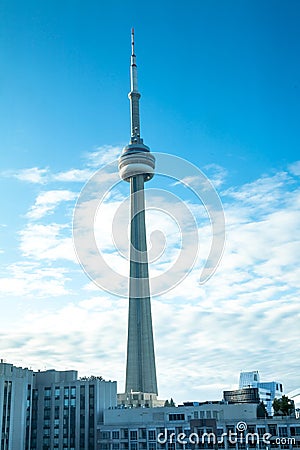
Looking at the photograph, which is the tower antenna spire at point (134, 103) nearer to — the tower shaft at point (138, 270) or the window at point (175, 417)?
the tower shaft at point (138, 270)

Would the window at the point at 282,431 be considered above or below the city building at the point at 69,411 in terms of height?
below

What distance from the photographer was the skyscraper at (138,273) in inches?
4397

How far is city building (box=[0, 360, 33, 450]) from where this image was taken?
66.8 m

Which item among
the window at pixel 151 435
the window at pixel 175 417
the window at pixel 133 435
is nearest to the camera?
the window at pixel 151 435

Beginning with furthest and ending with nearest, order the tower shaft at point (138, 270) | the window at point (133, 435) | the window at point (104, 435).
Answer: the tower shaft at point (138, 270), the window at point (104, 435), the window at point (133, 435)

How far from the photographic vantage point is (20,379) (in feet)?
230

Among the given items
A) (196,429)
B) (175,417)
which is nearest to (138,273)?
(175,417)

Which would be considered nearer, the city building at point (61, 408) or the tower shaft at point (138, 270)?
the city building at point (61, 408)

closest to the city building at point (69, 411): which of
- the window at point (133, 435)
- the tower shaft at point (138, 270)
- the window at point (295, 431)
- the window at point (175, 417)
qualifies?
the window at point (133, 435)

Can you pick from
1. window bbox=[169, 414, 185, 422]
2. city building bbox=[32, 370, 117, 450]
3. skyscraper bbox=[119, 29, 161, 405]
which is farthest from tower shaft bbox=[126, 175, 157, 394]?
window bbox=[169, 414, 185, 422]

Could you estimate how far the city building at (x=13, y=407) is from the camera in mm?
66750

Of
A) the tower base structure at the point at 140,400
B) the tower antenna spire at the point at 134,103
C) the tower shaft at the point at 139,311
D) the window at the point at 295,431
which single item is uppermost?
the tower antenna spire at the point at 134,103

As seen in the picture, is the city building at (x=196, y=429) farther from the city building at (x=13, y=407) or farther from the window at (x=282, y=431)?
the city building at (x=13, y=407)

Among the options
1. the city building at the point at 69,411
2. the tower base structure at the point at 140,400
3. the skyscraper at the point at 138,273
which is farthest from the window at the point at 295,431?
the skyscraper at the point at 138,273
